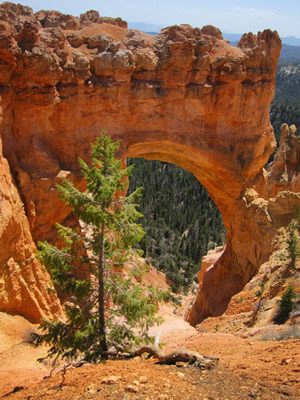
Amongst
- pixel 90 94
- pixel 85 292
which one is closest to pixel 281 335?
pixel 85 292

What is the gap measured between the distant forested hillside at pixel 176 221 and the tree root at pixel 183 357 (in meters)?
16.9

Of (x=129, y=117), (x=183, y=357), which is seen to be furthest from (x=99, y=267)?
(x=129, y=117)

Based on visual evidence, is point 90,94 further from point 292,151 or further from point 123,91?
point 292,151

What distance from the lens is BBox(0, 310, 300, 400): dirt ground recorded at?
566 centimetres

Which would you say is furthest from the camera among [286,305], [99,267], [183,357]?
[286,305]

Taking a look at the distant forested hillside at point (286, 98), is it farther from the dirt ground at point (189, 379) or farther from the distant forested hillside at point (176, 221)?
the dirt ground at point (189, 379)

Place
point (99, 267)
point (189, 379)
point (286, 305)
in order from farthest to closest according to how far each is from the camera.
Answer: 1. point (286, 305)
2. point (99, 267)
3. point (189, 379)

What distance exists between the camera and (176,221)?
4219 cm

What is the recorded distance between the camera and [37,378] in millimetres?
8305

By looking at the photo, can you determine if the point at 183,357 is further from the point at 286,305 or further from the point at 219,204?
the point at 219,204

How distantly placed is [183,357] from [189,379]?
1.02 metres

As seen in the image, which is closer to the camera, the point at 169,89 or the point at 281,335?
the point at 281,335

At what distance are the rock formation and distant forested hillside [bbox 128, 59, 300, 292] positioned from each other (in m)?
9.09

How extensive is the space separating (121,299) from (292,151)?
2195cm
